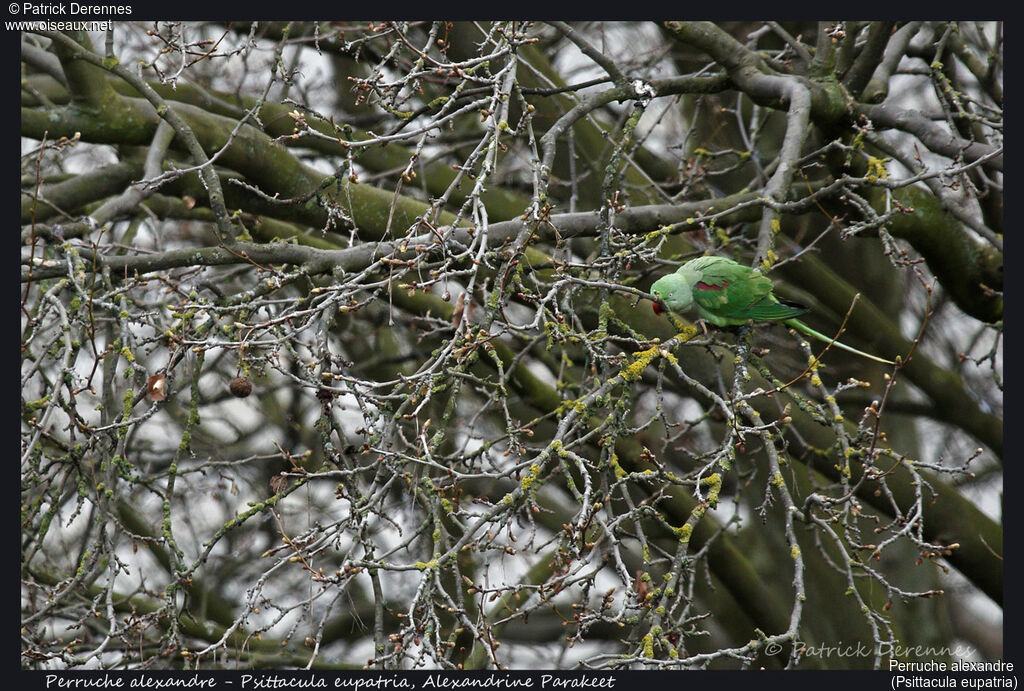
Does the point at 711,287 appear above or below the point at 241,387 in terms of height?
above

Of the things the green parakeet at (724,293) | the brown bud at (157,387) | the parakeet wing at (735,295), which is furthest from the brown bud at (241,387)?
the parakeet wing at (735,295)

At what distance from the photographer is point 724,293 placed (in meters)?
4.24

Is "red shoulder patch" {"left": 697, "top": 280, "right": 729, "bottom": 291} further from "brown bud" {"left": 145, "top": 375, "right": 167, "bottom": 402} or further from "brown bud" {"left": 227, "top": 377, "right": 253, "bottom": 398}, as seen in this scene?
"brown bud" {"left": 145, "top": 375, "right": 167, "bottom": 402}

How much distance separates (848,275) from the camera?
782 centimetres

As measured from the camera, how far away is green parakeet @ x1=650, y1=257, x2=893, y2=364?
166 inches

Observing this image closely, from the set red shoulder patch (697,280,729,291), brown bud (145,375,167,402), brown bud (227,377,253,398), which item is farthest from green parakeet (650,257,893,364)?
brown bud (145,375,167,402)

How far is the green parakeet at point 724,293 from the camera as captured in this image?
421 centimetres

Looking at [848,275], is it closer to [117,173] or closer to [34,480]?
[117,173]

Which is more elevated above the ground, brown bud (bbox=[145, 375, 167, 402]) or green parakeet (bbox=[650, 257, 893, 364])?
green parakeet (bbox=[650, 257, 893, 364])

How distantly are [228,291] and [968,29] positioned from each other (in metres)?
5.59

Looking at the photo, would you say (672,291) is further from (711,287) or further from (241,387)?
(241,387)

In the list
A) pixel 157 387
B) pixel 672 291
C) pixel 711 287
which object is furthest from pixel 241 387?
pixel 711 287

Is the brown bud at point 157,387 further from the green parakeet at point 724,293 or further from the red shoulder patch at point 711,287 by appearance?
the red shoulder patch at point 711,287
